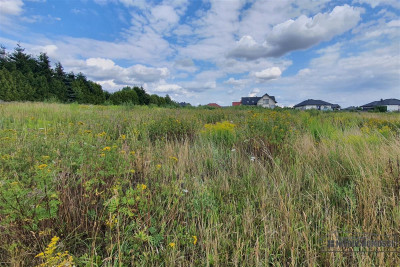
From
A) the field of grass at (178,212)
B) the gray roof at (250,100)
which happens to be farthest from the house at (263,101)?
the field of grass at (178,212)

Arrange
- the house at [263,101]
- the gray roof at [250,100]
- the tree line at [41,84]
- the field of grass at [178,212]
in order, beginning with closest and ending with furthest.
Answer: the field of grass at [178,212], the tree line at [41,84], the house at [263,101], the gray roof at [250,100]

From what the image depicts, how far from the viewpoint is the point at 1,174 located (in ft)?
5.32

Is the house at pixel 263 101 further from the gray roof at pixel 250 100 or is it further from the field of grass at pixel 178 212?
the field of grass at pixel 178 212

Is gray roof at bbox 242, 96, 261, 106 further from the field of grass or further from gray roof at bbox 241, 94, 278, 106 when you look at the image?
the field of grass

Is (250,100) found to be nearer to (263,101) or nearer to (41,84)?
(263,101)

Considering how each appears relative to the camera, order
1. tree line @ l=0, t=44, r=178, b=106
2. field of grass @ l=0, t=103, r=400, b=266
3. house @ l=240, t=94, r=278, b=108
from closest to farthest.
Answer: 1. field of grass @ l=0, t=103, r=400, b=266
2. tree line @ l=0, t=44, r=178, b=106
3. house @ l=240, t=94, r=278, b=108

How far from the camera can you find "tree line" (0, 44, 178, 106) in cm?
2081

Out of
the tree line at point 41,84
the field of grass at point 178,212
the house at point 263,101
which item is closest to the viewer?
the field of grass at point 178,212

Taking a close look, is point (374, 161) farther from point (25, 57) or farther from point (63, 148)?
point (25, 57)

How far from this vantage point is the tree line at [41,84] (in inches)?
819

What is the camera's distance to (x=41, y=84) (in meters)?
23.8

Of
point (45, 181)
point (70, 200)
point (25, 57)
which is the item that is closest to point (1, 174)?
point (45, 181)

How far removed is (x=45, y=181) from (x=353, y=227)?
8.14ft

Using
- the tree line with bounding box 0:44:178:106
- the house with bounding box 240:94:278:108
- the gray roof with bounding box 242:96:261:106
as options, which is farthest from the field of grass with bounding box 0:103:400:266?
the gray roof with bounding box 242:96:261:106
